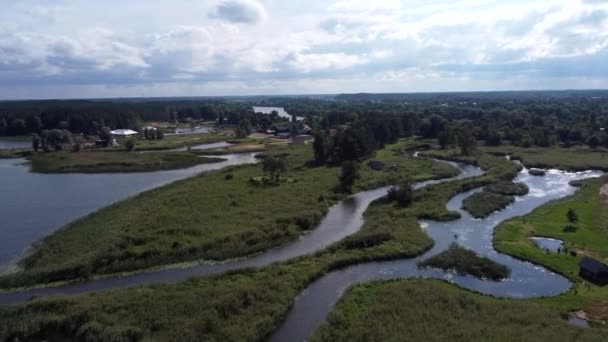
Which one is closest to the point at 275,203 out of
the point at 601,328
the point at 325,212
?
the point at 325,212

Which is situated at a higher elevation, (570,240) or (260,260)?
(260,260)

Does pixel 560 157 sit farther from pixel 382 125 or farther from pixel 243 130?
pixel 243 130

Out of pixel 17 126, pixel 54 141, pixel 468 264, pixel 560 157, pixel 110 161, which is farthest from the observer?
pixel 17 126

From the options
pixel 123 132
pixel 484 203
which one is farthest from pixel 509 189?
pixel 123 132

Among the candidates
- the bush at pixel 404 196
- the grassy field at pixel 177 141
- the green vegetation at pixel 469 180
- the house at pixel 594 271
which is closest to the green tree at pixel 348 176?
the bush at pixel 404 196

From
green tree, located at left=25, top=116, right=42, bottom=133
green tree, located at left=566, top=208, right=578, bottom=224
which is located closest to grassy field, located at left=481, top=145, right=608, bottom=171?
green tree, located at left=566, top=208, right=578, bottom=224

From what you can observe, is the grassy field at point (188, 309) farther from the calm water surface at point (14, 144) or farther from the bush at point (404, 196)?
the calm water surface at point (14, 144)
